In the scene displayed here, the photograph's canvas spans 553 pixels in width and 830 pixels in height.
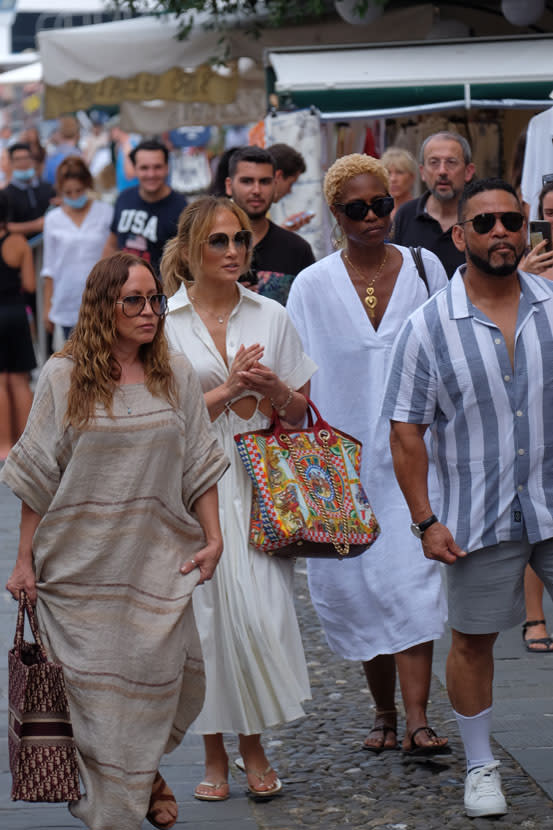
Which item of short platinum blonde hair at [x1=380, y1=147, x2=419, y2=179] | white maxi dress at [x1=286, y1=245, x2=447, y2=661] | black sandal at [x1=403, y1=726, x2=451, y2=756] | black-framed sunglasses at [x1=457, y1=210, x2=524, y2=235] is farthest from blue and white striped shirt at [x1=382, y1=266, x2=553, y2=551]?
short platinum blonde hair at [x1=380, y1=147, x2=419, y2=179]

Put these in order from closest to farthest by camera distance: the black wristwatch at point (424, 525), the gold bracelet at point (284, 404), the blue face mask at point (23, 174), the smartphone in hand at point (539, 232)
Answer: the black wristwatch at point (424, 525), the gold bracelet at point (284, 404), the smartphone in hand at point (539, 232), the blue face mask at point (23, 174)

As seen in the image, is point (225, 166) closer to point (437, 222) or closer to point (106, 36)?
point (437, 222)

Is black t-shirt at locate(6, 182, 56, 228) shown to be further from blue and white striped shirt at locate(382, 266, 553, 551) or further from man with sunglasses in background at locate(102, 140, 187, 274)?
blue and white striped shirt at locate(382, 266, 553, 551)

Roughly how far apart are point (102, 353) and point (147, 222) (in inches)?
265

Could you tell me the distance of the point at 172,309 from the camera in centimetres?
542

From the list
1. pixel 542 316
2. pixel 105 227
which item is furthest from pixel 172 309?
pixel 105 227

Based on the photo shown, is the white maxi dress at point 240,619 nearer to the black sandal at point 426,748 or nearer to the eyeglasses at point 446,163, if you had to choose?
the black sandal at point 426,748

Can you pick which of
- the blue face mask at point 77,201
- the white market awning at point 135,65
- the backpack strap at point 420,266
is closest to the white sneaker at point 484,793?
the backpack strap at point 420,266

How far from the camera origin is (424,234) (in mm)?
7457

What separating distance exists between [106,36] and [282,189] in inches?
207

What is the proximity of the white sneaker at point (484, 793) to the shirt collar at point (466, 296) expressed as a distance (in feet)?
4.45

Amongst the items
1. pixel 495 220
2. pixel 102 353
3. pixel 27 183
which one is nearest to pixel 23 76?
pixel 27 183

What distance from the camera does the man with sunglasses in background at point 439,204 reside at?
738 centimetres

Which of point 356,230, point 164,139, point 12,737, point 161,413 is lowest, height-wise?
point 12,737
